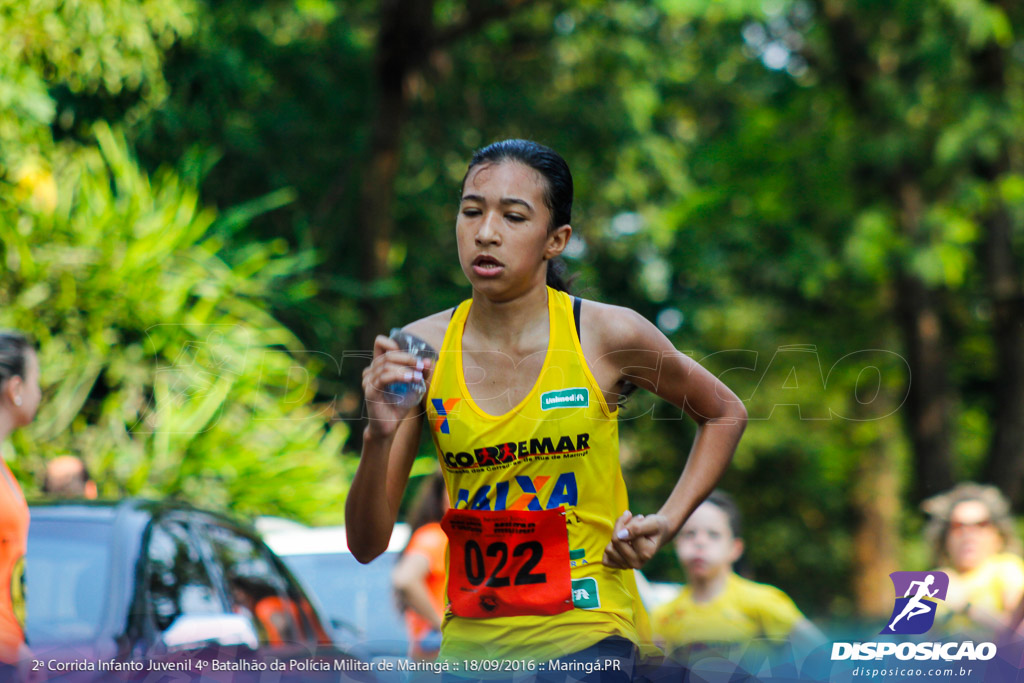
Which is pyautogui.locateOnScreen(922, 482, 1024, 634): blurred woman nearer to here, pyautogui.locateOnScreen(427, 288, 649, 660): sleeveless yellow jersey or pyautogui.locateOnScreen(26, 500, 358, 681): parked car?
pyautogui.locateOnScreen(427, 288, 649, 660): sleeveless yellow jersey

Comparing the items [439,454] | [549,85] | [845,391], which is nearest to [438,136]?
[549,85]

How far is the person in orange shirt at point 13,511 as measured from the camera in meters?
2.62

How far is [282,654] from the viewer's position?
7.83 ft

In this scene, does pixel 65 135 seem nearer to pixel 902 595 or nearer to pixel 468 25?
pixel 468 25

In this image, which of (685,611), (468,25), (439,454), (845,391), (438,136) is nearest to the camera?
(439,454)

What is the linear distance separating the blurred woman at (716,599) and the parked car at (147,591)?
1.55m

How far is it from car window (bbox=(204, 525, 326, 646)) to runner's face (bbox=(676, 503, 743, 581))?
165cm

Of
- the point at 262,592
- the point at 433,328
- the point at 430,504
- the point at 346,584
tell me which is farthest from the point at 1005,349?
the point at 433,328

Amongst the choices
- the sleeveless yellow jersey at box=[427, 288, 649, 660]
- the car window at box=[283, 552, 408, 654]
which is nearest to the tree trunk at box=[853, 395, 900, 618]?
the car window at box=[283, 552, 408, 654]

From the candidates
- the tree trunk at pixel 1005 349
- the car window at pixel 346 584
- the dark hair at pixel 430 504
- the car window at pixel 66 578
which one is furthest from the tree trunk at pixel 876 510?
the car window at pixel 66 578

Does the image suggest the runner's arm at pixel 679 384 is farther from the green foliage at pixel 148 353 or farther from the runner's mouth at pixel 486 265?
the green foliage at pixel 148 353

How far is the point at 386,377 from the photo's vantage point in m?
2.16

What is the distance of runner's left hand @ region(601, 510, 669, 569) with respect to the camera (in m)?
2.25

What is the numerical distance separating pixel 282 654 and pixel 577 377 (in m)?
0.86
